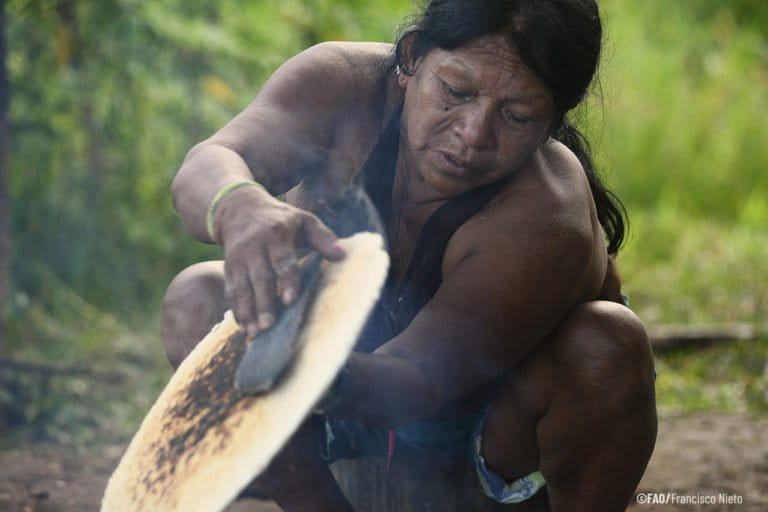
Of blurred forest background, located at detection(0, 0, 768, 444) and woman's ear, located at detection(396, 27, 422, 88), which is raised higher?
woman's ear, located at detection(396, 27, 422, 88)

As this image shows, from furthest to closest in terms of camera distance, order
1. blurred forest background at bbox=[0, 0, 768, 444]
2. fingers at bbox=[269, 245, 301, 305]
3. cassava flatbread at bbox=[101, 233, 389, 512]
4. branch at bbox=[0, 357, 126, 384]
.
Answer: blurred forest background at bbox=[0, 0, 768, 444] < branch at bbox=[0, 357, 126, 384] < fingers at bbox=[269, 245, 301, 305] < cassava flatbread at bbox=[101, 233, 389, 512]

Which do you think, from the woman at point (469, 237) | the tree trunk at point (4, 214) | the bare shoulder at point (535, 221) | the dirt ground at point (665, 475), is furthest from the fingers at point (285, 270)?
the tree trunk at point (4, 214)

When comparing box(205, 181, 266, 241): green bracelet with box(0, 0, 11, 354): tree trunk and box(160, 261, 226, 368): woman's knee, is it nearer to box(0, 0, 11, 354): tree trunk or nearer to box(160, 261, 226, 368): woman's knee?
box(160, 261, 226, 368): woman's knee

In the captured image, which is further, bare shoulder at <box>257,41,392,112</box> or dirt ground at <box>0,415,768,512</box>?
dirt ground at <box>0,415,768,512</box>

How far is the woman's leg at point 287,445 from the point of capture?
2.19 metres

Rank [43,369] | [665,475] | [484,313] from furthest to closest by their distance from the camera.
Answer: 1. [43,369]
2. [665,475]
3. [484,313]

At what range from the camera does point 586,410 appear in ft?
7.09

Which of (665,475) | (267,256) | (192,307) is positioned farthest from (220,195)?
(665,475)

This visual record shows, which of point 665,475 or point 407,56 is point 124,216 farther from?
point 407,56

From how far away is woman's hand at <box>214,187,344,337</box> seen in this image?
169 centimetres

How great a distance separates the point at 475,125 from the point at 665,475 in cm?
184

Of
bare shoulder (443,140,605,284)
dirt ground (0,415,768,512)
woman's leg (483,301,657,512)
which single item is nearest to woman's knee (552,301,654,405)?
woman's leg (483,301,657,512)

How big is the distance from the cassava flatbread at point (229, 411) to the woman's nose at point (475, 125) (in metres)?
0.41

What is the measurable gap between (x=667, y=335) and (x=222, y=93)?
91.0 inches
